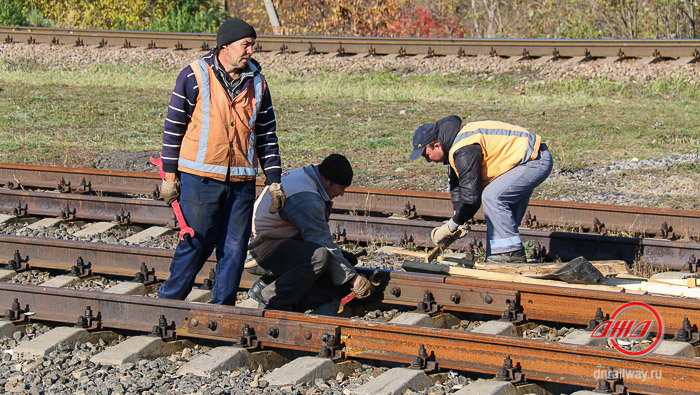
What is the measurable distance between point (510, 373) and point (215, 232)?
6.48 ft

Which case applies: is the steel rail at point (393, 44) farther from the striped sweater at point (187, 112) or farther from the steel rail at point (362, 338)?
the steel rail at point (362, 338)

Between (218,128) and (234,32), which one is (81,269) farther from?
(234,32)

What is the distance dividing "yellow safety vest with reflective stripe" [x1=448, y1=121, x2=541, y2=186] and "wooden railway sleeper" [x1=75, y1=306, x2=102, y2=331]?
2.57 m

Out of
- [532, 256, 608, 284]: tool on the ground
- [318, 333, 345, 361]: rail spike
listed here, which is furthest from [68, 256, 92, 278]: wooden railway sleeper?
[532, 256, 608, 284]: tool on the ground

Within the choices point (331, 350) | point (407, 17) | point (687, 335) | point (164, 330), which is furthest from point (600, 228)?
point (407, 17)

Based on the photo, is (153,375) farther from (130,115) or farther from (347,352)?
(130,115)

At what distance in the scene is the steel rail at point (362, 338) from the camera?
15.8 feet

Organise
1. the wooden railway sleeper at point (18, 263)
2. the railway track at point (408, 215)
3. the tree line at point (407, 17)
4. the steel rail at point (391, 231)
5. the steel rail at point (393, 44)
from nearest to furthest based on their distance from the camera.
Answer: the wooden railway sleeper at point (18, 263) → the steel rail at point (391, 231) → the railway track at point (408, 215) → the steel rail at point (393, 44) → the tree line at point (407, 17)

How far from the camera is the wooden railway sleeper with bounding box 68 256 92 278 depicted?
23.2ft

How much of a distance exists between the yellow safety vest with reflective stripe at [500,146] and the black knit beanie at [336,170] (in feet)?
3.11

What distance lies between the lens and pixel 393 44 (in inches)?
625

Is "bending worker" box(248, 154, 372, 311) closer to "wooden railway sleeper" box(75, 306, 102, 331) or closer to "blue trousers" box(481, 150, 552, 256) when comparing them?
"wooden railway sleeper" box(75, 306, 102, 331)

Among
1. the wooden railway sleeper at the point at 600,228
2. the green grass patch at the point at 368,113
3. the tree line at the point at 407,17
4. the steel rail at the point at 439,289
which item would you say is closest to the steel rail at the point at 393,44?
the green grass patch at the point at 368,113

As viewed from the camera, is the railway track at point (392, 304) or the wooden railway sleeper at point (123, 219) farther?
the wooden railway sleeper at point (123, 219)
